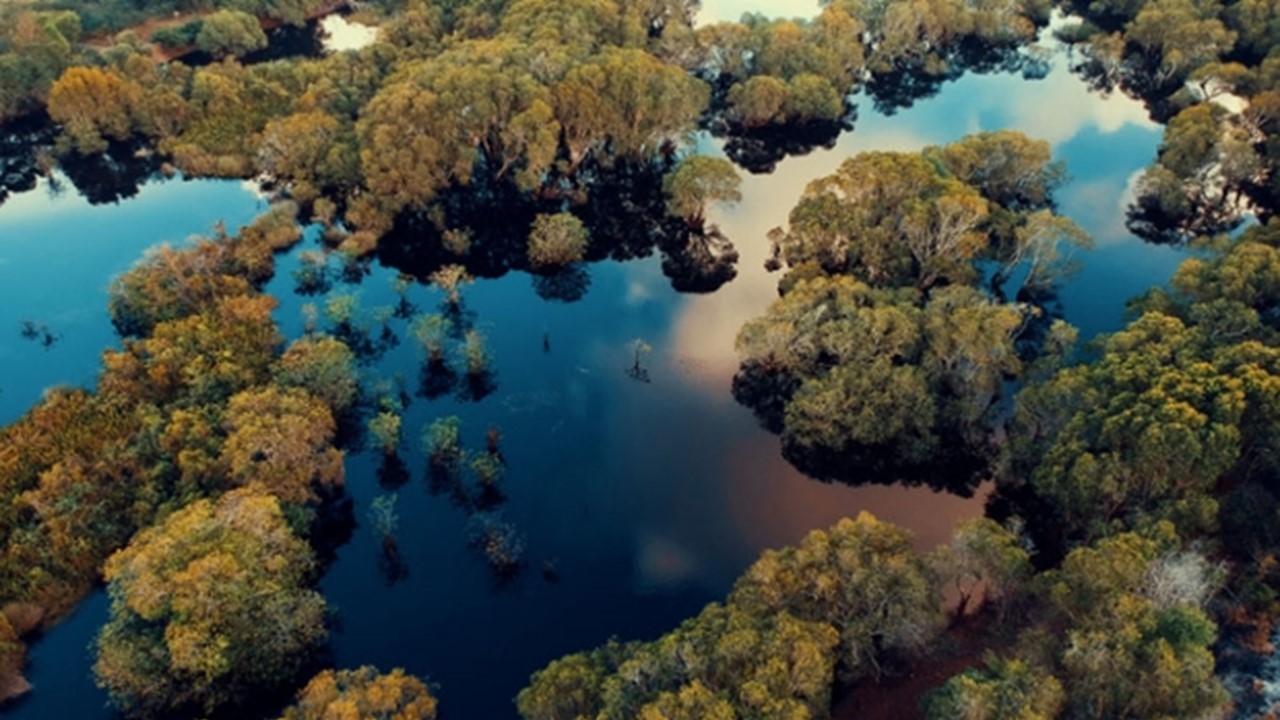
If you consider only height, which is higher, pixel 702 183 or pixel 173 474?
pixel 702 183

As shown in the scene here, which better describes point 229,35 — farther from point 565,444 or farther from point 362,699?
point 362,699

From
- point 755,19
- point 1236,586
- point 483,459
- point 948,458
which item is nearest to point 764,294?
point 948,458

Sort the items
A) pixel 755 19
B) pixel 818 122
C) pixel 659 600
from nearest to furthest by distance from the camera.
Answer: pixel 659 600
pixel 818 122
pixel 755 19

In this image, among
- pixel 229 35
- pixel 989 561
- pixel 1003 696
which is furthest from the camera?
pixel 229 35

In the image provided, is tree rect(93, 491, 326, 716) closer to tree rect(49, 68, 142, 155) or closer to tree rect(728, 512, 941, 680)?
tree rect(728, 512, 941, 680)

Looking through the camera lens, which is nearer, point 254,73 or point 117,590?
point 117,590

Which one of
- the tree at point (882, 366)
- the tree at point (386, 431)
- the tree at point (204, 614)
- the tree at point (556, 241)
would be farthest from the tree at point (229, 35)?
the tree at point (882, 366)

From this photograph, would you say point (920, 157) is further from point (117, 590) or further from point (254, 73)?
point (254, 73)

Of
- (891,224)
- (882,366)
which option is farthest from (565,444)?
(891,224)
